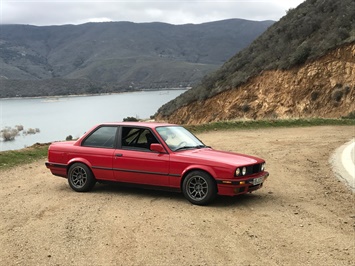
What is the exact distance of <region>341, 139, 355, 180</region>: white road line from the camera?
32.9ft

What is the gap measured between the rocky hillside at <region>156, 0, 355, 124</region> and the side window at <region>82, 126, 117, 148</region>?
21023 mm

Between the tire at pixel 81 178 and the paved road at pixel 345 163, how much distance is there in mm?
5046

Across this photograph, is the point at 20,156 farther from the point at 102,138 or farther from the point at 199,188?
the point at 199,188

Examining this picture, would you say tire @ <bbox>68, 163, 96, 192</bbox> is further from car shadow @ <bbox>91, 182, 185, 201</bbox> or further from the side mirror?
the side mirror

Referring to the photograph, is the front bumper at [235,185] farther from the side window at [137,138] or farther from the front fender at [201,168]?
the side window at [137,138]

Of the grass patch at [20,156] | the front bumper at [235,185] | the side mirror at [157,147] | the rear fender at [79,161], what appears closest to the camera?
the front bumper at [235,185]

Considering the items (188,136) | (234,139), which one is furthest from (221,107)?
(188,136)

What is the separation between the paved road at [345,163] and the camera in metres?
9.16

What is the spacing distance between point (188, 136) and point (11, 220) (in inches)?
138

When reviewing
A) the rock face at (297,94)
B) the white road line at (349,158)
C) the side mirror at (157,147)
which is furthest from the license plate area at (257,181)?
the rock face at (297,94)

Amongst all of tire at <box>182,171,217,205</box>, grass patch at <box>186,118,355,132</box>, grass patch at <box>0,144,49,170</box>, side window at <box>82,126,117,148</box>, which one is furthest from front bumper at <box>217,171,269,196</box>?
grass patch at <box>186,118,355,132</box>

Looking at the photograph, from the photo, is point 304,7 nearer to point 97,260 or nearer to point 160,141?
point 160,141

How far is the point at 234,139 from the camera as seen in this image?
1608 centimetres

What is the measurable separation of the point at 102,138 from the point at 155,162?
138cm
